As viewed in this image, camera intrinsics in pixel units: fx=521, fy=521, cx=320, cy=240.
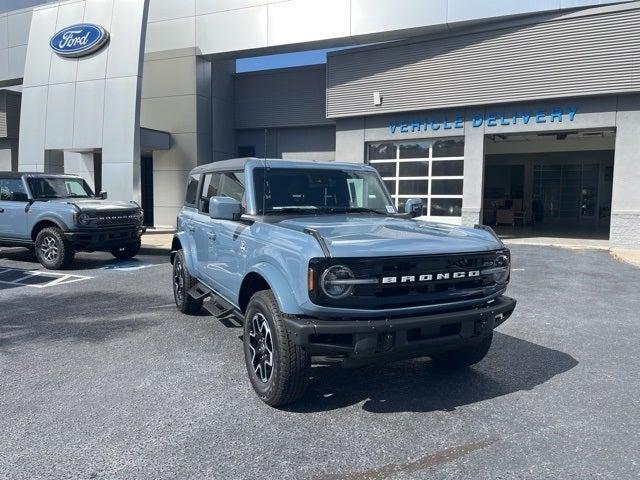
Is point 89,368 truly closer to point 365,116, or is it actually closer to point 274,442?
point 274,442

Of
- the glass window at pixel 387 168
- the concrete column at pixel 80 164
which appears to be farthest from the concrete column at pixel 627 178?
the concrete column at pixel 80 164

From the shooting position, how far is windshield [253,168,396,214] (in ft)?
16.0

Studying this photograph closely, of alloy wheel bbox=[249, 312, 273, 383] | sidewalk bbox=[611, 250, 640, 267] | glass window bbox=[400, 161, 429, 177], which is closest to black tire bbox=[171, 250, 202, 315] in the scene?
alloy wheel bbox=[249, 312, 273, 383]

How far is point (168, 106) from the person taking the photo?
65.6 ft

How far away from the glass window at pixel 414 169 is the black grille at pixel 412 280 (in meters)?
14.4

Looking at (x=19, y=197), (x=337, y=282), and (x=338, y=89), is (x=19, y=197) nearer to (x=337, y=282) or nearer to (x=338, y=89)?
(x=337, y=282)

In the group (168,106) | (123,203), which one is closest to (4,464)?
(123,203)

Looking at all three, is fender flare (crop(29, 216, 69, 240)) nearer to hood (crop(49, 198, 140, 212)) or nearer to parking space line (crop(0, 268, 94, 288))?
hood (crop(49, 198, 140, 212))

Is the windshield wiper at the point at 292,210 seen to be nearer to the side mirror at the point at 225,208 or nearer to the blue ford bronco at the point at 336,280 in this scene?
the blue ford bronco at the point at 336,280

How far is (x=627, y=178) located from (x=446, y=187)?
5.31m

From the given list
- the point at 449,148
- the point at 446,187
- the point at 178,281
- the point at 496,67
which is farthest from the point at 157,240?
the point at 496,67

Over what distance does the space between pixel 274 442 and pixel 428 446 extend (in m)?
1.01

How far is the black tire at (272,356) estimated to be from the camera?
12.0 feet

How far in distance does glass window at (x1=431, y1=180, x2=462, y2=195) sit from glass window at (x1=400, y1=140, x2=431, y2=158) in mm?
1023
